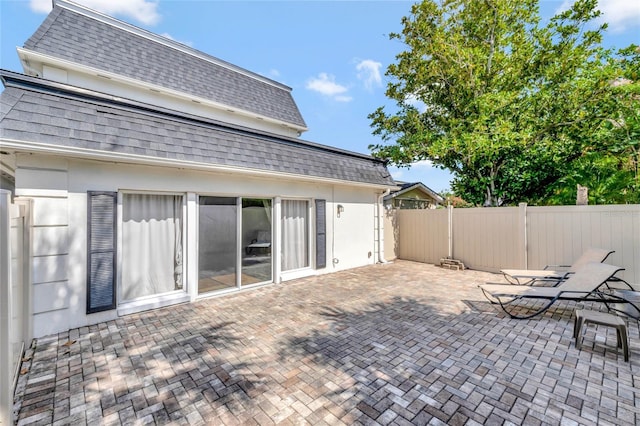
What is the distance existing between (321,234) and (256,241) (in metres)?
2.15

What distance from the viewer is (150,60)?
10070 millimetres

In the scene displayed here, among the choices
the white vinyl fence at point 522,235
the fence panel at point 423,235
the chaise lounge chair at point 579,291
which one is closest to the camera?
the chaise lounge chair at point 579,291

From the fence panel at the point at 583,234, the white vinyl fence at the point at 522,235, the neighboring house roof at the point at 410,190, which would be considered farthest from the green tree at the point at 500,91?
the fence panel at the point at 583,234

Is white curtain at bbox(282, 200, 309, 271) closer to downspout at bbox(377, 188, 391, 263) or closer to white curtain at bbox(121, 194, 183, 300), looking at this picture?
white curtain at bbox(121, 194, 183, 300)

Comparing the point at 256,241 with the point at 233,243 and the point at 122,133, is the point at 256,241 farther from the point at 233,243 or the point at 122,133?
the point at 122,133

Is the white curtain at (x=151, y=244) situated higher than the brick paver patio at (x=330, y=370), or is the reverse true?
the white curtain at (x=151, y=244)

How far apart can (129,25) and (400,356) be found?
1371 cm

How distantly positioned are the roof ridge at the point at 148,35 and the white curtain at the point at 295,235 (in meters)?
8.78

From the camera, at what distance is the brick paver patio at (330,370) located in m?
2.63

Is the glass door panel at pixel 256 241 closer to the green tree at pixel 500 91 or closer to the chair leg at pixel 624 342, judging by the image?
the green tree at pixel 500 91

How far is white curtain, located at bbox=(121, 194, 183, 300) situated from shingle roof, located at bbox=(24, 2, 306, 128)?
20.7ft

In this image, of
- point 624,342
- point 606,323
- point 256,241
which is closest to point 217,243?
point 256,241

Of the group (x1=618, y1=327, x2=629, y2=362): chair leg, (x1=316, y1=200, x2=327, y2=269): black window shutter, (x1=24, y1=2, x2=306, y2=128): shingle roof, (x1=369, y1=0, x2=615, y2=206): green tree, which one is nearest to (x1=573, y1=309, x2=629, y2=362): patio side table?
(x1=618, y1=327, x2=629, y2=362): chair leg

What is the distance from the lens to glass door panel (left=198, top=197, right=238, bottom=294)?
6195 mm
